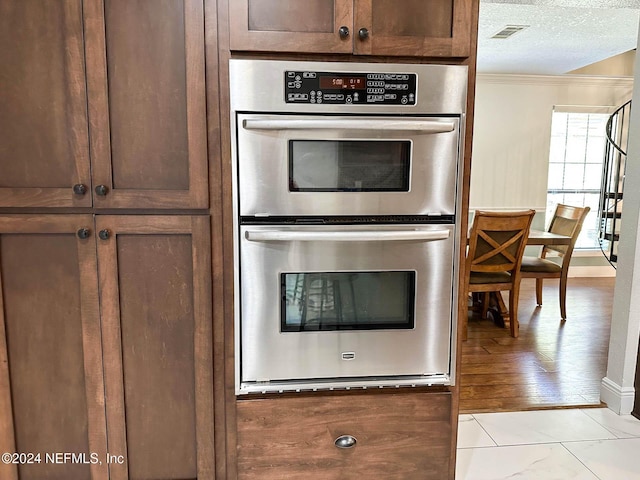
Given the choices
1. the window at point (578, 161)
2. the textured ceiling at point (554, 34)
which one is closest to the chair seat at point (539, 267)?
the textured ceiling at point (554, 34)

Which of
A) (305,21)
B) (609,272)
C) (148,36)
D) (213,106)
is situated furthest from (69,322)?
(609,272)

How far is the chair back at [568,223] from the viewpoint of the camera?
4218 millimetres

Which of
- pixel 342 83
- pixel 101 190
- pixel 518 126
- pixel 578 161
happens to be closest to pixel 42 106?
pixel 101 190

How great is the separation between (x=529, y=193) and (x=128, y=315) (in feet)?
17.8

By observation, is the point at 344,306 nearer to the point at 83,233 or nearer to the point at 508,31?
the point at 83,233

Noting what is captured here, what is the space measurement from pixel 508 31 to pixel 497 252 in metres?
1.84

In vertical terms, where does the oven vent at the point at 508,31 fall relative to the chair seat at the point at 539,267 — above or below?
above

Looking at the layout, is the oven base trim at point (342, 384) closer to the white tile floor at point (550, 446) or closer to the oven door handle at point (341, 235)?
the oven door handle at point (341, 235)

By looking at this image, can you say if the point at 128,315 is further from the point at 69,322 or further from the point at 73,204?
the point at 73,204

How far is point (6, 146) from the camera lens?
1.51 m

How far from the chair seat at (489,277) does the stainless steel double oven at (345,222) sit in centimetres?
221

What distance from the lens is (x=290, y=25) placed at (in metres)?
1.51

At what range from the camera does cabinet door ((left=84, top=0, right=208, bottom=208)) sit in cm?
148

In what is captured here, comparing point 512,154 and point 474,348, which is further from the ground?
point 512,154
